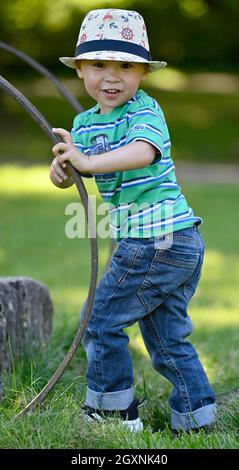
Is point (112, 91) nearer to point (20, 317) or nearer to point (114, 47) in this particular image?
point (114, 47)

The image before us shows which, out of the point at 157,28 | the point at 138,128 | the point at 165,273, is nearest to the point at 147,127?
the point at 138,128

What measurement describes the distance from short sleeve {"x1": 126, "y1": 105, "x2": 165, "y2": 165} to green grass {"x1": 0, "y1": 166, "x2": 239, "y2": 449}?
3.16 feet

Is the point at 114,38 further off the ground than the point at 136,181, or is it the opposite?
the point at 114,38

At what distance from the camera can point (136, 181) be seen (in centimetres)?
332

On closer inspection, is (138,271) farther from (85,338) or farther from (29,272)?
(29,272)

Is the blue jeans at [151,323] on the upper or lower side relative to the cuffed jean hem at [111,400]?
upper

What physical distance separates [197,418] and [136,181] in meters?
0.96

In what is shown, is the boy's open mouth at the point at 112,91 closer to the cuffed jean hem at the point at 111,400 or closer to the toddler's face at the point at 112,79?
the toddler's face at the point at 112,79

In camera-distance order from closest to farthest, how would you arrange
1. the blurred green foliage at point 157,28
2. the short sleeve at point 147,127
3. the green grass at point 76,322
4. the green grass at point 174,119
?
the green grass at point 76,322 → the short sleeve at point 147,127 → the green grass at point 174,119 → the blurred green foliage at point 157,28

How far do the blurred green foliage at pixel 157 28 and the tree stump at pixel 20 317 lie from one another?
13308 millimetres

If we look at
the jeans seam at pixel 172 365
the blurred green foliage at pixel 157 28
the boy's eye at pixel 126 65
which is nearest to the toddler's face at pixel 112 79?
the boy's eye at pixel 126 65

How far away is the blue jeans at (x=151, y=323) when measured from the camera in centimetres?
334

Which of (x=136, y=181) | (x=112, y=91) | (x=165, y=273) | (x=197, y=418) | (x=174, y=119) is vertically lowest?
(x=197, y=418)

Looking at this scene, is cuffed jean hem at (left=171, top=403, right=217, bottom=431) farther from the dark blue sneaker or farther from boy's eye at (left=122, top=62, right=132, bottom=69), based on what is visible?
boy's eye at (left=122, top=62, right=132, bottom=69)
